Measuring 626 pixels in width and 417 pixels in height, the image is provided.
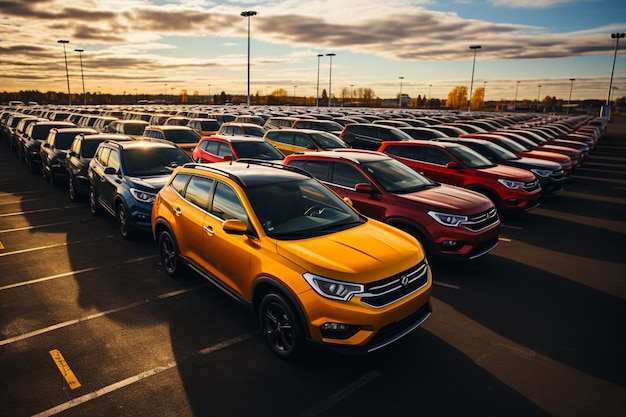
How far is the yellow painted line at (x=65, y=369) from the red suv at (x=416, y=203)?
4666mm

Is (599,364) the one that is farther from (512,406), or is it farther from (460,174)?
(460,174)

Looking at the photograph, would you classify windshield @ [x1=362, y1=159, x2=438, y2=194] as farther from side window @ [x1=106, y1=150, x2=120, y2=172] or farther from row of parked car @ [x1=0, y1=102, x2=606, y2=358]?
side window @ [x1=106, y1=150, x2=120, y2=172]

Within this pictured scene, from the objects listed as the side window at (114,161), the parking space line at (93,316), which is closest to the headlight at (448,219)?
the parking space line at (93,316)

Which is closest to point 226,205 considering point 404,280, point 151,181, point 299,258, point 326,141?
point 299,258

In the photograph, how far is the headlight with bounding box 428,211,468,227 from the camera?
626 cm

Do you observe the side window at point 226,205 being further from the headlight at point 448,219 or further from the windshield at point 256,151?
the windshield at point 256,151

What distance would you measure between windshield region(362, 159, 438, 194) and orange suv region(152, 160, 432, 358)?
1.96 m

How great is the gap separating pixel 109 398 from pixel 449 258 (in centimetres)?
495

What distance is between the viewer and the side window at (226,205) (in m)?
4.66

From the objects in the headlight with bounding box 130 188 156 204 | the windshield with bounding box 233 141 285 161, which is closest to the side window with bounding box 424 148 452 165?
the windshield with bounding box 233 141 285 161

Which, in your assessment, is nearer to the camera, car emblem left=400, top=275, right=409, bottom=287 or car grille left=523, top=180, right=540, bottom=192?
car emblem left=400, top=275, right=409, bottom=287

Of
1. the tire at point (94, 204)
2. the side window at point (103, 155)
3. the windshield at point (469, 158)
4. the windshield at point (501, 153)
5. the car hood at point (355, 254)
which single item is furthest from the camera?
the windshield at point (501, 153)

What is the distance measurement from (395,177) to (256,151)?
5.24 meters

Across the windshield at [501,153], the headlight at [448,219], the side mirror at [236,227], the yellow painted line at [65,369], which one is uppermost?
the windshield at [501,153]
